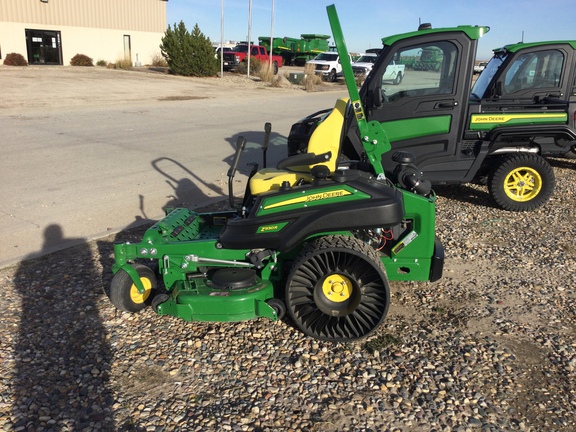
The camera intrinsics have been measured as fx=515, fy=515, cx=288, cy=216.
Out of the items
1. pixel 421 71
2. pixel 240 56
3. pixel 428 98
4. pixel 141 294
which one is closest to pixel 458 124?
pixel 428 98

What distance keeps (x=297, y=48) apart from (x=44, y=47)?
75.0 ft

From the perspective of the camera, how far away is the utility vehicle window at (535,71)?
8414 millimetres

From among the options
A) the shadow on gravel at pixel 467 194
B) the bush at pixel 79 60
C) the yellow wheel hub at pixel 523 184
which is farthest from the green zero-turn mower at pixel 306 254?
the bush at pixel 79 60

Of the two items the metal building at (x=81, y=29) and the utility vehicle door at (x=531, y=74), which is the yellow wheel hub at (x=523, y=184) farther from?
the metal building at (x=81, y=29)

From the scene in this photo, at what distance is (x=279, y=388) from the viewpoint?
3127 mm

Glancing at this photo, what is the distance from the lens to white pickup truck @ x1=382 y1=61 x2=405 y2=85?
6.59 m

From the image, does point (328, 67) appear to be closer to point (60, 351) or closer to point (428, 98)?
point (428, 98)

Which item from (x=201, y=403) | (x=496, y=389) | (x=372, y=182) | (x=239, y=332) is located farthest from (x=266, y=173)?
(x=496, y=389)

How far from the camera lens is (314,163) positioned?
3.88 m

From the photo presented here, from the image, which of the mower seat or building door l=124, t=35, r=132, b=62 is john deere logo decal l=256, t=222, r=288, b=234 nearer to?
the mower seat

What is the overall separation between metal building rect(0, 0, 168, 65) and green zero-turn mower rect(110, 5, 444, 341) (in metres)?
33.9

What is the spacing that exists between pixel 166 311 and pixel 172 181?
4272mm

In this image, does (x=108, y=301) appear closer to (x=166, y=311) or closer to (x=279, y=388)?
(x=166, y=311)

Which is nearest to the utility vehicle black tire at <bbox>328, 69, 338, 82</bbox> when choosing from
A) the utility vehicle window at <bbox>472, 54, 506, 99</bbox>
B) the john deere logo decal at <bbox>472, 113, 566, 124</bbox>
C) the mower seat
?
the utility vehicle window at <bbox>472, 54, 506, 99</bbox>
